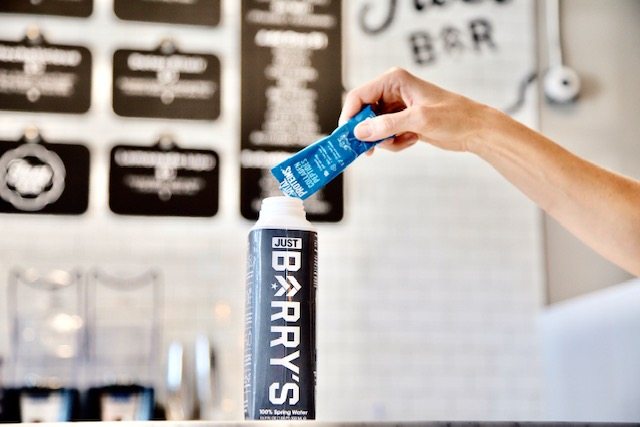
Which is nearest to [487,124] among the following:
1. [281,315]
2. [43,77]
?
[281,315]

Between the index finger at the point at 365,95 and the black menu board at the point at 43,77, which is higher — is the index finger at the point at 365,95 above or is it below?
below

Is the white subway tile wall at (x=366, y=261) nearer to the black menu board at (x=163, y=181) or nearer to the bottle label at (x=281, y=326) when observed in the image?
the black menu board at (x=163, y=181)

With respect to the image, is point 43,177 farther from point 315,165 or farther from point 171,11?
point 315,165

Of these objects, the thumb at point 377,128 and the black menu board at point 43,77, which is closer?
the thumb at point 377,128

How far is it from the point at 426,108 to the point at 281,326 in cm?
51

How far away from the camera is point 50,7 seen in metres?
3.43

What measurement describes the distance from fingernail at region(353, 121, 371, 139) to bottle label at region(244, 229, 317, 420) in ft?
0.66

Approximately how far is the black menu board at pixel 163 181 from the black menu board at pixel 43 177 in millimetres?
114

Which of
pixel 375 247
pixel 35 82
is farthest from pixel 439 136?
pixel 35 82

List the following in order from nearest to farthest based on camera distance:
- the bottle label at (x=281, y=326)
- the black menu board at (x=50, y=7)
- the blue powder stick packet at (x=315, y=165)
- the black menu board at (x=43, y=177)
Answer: the bottle label at (x=281, y=326)
the blue powder stick packet at (x=315, y=165)
the black menu board at (x=43, y=177)
the black menu board at (x=50, y=7)

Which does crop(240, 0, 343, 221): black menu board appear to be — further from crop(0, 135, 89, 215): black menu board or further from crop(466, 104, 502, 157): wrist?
crop(466, 104, 502, 157): wrist

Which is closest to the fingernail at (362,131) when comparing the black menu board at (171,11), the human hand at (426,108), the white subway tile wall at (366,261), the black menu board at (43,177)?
the human hand at (426,108)

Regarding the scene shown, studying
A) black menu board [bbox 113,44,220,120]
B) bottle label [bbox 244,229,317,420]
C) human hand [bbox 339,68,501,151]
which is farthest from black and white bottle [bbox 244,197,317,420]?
black menu board [bbox 113,44,220,120]

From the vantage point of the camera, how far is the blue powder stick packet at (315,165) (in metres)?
1.15
